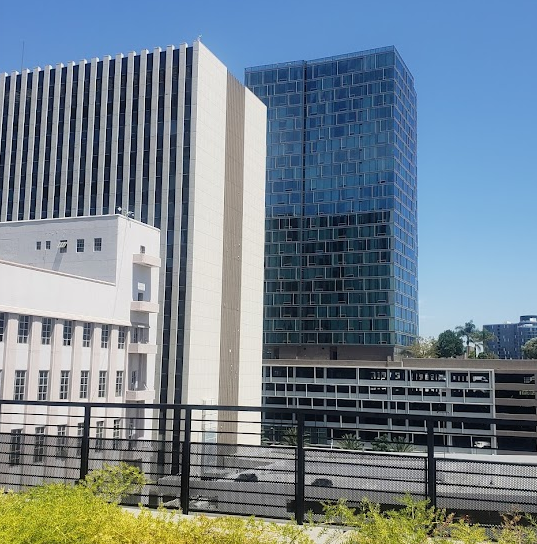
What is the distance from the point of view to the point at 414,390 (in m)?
78.1

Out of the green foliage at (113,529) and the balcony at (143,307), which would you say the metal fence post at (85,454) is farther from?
the balcony at (143,307)

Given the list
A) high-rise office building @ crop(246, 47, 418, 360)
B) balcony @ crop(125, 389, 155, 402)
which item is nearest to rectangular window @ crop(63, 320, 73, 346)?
balcony @ crop(125, 389, 155, 402)

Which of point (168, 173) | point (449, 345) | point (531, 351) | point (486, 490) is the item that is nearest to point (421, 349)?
point (449, 345)

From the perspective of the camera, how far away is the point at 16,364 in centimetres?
3384

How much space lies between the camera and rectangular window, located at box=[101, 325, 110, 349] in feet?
136

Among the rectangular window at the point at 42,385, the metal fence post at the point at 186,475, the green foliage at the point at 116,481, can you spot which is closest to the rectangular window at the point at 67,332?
the rectangular window at the point at 42,385

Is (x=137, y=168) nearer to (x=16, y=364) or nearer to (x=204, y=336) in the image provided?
(x=204, y=336)

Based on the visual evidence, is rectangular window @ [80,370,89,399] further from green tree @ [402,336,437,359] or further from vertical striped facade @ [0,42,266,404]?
green tree @ [402,336,437,359]

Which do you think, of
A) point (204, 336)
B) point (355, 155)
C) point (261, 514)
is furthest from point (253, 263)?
point (261, 514)

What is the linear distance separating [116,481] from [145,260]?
130 ft

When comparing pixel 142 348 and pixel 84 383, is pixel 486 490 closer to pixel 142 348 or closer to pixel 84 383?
pixel 84 383

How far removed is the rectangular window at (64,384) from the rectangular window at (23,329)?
3.52m

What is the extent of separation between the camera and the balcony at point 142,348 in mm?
44500

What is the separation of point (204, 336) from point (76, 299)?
47.7 feet
